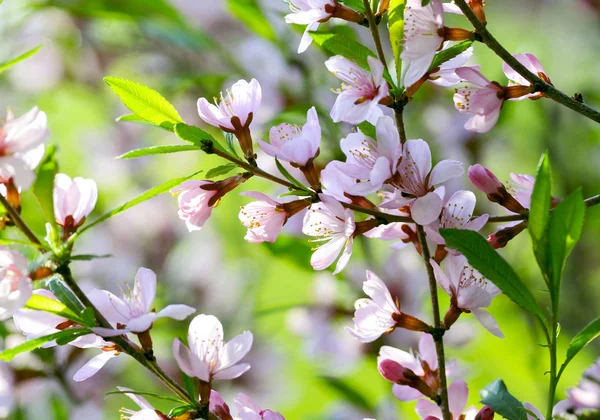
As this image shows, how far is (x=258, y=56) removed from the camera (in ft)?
4.57

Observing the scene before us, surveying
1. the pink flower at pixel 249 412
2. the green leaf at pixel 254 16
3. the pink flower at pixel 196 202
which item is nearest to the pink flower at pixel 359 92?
the pink flower at pixel 196 202

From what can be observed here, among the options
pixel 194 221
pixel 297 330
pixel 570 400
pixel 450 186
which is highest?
pixel 194 221

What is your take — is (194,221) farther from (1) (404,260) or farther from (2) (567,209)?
(1) (404,260)

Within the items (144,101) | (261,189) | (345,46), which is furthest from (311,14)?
(261,189)

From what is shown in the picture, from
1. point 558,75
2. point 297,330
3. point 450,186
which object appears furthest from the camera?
point 558,75

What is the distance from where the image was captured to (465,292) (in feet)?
1.76

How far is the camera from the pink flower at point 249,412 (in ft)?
1.70

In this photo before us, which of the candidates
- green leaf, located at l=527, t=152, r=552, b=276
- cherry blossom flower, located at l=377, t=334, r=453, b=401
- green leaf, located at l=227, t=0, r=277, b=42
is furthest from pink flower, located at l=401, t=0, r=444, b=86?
green leaf, located at l=227, t=0, r=277, b=42

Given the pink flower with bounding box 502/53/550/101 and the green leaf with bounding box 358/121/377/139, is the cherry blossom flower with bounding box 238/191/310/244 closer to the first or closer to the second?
the green leaf with bounding box 358/121/377/139

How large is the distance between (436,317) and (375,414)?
63 centimetres

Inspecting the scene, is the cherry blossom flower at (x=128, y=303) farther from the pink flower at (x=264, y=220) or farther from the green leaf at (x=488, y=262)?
the green leaf at (x=488, y=262)

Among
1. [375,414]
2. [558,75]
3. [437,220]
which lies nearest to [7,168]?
[437,220]

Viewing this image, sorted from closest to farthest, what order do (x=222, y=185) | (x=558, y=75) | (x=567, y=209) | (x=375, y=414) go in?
(x=567, y=209) < (x=222, y=185) < (x=375, y=414) < (x=558, y=75)

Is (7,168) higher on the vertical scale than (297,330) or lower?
higher
